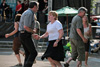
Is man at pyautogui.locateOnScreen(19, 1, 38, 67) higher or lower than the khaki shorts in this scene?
higher

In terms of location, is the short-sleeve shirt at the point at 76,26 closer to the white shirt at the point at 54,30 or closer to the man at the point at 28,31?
the white shirt at the point at 54,30

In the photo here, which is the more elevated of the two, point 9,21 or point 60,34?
point 60,34

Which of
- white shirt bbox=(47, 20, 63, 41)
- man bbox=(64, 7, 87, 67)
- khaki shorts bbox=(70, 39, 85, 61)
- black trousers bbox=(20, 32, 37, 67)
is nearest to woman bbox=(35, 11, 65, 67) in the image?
white shirt bbox=(47, 20, 63, 41)

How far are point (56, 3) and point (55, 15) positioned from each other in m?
12.8

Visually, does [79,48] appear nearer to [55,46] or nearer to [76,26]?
[76,26]

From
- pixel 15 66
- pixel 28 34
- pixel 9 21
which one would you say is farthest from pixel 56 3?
pixel 28 34

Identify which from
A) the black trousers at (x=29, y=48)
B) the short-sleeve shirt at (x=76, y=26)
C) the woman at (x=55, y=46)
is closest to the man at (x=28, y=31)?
the black trousers at (x=29, y=48)

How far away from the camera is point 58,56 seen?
8805 mm

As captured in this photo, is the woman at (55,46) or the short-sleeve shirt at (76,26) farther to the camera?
the short-sleeve shirt at (76,26)

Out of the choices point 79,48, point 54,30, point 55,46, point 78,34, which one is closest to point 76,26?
point 78,34

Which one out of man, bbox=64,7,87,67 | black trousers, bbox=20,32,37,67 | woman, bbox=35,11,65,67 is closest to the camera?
woman, bbox=35,11,65,67

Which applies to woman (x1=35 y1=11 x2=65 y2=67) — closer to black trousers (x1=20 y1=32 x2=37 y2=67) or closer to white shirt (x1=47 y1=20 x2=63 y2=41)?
white shirt (x1=47 y1=20 x2=63 y2=41)

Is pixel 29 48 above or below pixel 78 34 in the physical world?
below

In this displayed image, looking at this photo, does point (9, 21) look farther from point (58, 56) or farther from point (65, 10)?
point (58, 56)
